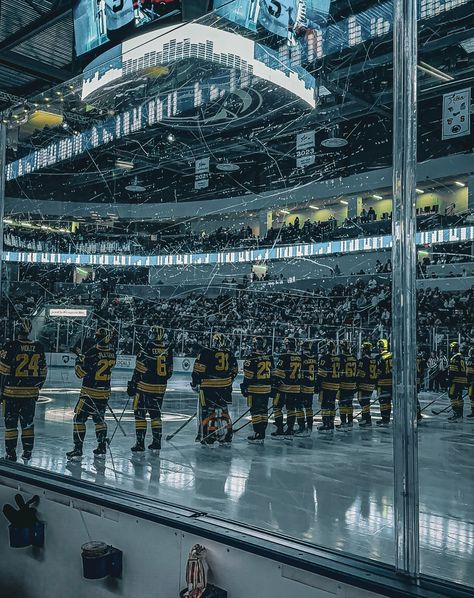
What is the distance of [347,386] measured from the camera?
7.48 metres

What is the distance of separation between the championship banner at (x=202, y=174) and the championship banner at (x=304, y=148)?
88 cm

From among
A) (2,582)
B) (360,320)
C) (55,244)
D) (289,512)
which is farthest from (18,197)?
(360,320)

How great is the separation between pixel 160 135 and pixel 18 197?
1.22 m

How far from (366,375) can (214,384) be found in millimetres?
2805

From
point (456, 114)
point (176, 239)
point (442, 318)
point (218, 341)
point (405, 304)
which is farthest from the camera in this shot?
point (442, 318)

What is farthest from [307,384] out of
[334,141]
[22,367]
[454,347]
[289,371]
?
[22,367]

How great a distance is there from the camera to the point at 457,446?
633 centimetres

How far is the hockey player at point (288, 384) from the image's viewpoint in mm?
6746

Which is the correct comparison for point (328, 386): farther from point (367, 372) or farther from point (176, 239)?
point (176, 239)

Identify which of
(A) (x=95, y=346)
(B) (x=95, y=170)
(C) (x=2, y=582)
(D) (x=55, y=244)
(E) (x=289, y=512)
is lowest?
(C) (x=2, y=582)

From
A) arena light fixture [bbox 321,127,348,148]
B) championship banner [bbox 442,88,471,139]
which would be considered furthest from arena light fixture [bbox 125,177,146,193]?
championship banner [bbox 442,88,471,139]

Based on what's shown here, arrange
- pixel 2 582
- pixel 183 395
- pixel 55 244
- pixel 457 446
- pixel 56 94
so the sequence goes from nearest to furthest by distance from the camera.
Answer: pixel 2 582 → pixel 56 94 → pixel 55 244 → pixel 457 446 → pixel 183 395

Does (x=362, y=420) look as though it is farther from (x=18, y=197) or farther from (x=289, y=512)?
(x=18, y=197)

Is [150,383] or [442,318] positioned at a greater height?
[442,318]
